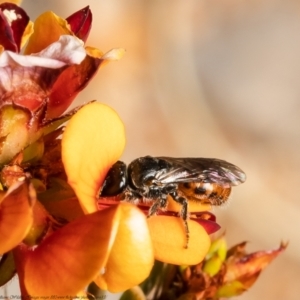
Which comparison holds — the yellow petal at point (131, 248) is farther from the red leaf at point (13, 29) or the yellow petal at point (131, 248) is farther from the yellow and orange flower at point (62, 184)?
the red leaf at point (13, 29)

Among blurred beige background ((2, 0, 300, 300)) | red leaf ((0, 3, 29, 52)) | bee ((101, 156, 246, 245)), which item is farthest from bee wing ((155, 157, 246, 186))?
blurred beige background ((2, 0, 300, 300))

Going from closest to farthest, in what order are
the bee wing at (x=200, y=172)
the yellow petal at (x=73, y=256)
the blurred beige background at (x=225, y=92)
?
the yellow petal at (x=73, y=256)
the bee wing at (x=200, y=172)
the blurred beige background at (x=225, y=92)

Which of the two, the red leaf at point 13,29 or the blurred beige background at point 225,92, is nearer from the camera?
the red leaf at point 13,29

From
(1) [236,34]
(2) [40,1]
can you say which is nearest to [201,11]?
(1) [236,34]

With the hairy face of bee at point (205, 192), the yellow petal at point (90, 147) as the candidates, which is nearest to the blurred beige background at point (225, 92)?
the hairy face of bee at point (205, 192)

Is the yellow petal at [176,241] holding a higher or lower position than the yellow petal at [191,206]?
higher

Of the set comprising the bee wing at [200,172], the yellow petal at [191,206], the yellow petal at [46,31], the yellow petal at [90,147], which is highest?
the yellow petal at [46,31]

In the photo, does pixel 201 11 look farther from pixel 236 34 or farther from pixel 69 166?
pixel 69 166
